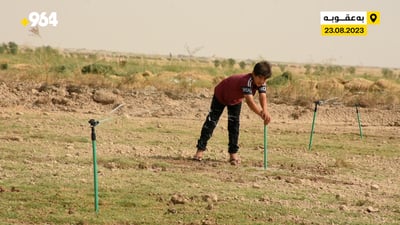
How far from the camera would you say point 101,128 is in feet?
42.7

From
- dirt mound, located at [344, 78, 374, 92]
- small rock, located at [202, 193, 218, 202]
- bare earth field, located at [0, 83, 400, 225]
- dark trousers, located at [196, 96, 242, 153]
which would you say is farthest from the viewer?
dirt mound, located at [344, 78, 374, 92]

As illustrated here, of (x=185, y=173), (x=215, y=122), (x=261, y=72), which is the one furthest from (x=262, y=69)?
(x=185, y=173)

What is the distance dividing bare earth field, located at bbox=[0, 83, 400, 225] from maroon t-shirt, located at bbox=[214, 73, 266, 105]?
0.92 metres

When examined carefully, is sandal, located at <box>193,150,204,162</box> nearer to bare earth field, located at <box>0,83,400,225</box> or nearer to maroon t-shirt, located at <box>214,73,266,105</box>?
bare earth field, located at <box>0,83,400,225</box>

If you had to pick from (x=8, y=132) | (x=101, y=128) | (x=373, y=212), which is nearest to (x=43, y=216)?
(x=373, y=212)

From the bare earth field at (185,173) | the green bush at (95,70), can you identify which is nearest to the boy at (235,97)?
the bare earth field at (185,173)

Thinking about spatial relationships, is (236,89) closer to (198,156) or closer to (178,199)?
(198,156)

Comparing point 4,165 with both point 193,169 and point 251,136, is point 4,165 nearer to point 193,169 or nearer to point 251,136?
point 193,169

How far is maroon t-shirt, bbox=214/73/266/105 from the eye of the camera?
895 cm

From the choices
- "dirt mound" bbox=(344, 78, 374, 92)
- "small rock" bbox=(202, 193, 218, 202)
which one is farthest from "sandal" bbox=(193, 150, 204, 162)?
"dirt mound" bbox=(344, 78, 374, 92)

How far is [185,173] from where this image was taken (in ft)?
28.6

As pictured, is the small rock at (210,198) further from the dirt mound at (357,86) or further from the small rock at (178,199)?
the dirt mound at (357,86)

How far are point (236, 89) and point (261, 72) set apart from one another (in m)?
0.50

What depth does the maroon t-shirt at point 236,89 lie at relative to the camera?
29.4 feet
